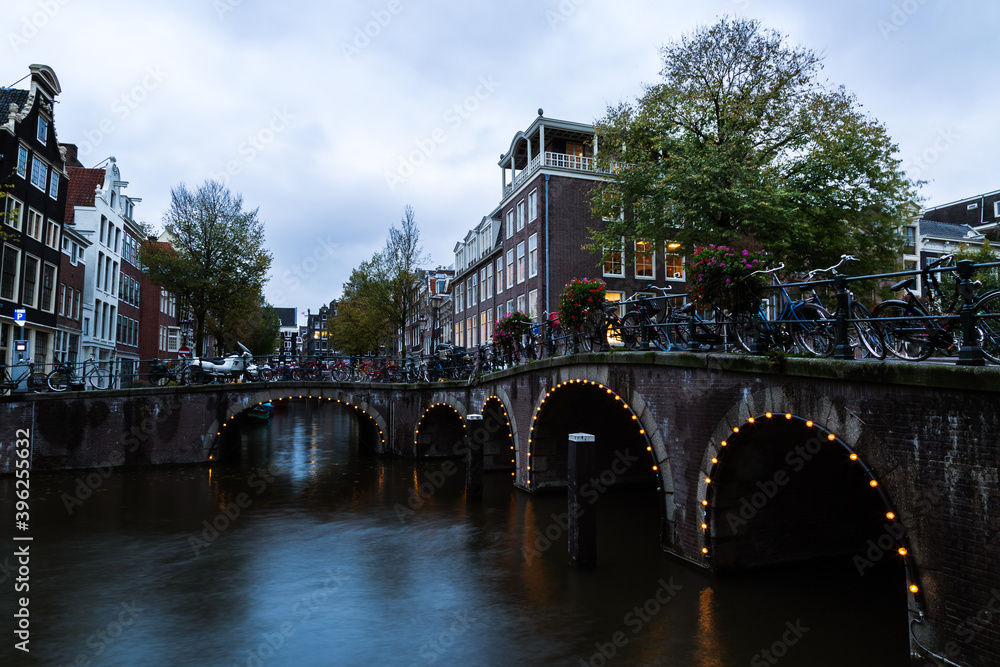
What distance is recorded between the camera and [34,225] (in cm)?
2802

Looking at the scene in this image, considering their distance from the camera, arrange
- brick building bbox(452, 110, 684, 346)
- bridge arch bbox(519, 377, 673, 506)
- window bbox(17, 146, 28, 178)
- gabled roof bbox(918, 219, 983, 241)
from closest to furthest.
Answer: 1. bridge arch bbox(519, 377, 673, 506)
2. window bbox(17, 146, 28, 178)
3. brick building bbox(452, 110, 684, 346)
4. gabled roof bbox(918, 219, 983, 241)

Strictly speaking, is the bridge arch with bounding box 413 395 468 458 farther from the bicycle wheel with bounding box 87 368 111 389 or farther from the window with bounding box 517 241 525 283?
the bicycle wheel with bounding box 87 368 111 389

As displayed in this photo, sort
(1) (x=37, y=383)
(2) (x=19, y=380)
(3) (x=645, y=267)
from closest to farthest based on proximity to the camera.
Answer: (2) (x=19, y=380)
(1) (x=37, y=383)
(3) (x=645, y=267)

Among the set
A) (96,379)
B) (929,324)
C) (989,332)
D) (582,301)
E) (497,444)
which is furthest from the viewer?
(96,379)

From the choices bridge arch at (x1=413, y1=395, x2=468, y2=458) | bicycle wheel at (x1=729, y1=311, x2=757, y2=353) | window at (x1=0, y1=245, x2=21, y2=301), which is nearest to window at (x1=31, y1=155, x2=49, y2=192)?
window at (x1=0, y1=245, x2=21, y2=301)

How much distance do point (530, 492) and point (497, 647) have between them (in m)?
9.92

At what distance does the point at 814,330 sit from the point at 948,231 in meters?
51.1

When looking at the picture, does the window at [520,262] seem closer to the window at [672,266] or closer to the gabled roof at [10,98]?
the window at [672,266]

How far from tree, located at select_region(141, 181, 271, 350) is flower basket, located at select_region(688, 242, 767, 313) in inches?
1157

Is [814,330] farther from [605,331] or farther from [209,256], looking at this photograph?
[209,256]

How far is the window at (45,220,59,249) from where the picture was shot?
95.6 ft

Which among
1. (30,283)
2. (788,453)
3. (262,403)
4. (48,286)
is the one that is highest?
(48,286)

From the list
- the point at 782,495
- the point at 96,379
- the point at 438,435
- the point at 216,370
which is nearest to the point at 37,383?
the point at 96,379

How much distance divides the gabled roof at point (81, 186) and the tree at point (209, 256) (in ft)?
19.0
